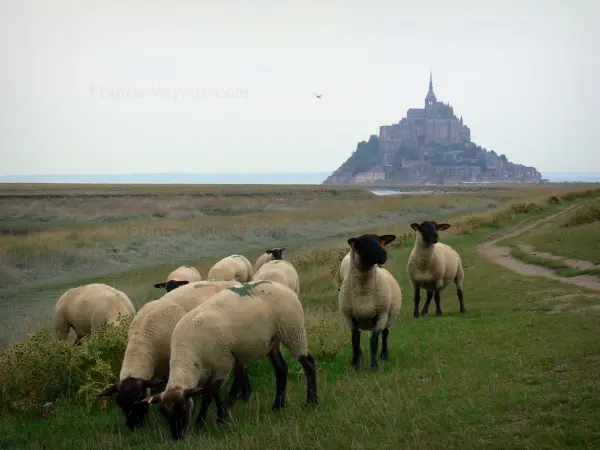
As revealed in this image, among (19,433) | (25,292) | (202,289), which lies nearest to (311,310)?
(202,289)

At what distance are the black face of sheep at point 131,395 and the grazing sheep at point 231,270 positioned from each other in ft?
29.2

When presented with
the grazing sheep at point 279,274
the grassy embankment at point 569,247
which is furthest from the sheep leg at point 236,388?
the grassy embankment at point 569,247

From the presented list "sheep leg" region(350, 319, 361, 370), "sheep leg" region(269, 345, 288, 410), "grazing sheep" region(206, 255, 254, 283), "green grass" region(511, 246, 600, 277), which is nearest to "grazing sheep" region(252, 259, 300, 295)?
"grazing sheep" region(206, 255, 254, 283)

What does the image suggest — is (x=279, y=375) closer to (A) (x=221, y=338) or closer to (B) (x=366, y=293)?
(A) (x=221, y=338)

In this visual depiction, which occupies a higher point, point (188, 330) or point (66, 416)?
point (188, 330)

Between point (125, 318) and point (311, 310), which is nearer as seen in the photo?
point (125, 318)

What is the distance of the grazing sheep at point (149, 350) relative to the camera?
27.0 feet

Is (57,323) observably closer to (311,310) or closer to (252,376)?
(252,376)

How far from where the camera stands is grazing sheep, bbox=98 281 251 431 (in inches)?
324

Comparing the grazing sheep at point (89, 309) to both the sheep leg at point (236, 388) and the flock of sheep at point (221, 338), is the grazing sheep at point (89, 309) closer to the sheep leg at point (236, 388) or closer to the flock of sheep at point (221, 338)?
the flock of sheep at point (221, 338)

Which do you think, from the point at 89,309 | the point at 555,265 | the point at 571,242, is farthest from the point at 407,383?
the point at 571,242

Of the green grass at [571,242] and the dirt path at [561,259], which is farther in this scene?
the green grass at [571,242]

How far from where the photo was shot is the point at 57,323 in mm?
13352

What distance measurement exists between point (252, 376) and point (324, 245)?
26813 millimetres
